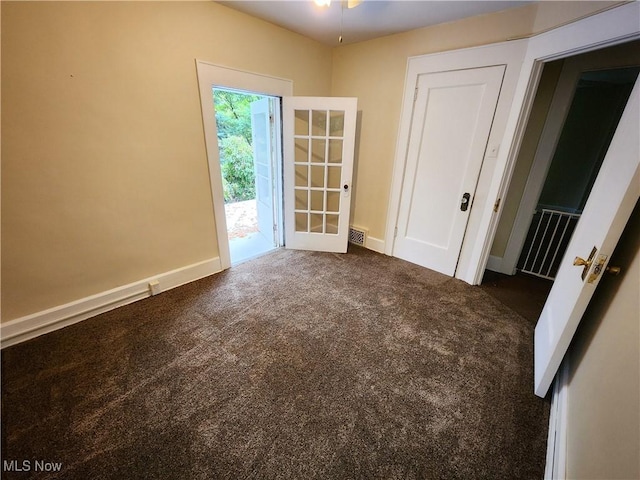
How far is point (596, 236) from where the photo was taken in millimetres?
1222

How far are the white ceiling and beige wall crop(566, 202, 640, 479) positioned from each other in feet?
6.35

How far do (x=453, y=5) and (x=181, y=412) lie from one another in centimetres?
328

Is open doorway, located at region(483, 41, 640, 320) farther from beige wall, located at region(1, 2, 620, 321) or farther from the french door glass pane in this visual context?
the french door glass pane

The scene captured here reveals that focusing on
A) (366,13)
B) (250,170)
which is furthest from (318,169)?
(250,170)

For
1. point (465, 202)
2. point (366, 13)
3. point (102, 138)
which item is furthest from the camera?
point (465, 202)

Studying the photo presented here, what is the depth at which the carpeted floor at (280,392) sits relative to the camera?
1.14m

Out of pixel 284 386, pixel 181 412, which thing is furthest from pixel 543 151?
pixel 181 412

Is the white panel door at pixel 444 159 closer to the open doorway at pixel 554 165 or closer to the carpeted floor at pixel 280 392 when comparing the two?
the open doorway at pixel 554 165

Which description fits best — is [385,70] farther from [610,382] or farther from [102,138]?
[610,382]

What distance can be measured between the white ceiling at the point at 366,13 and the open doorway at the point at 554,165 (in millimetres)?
902

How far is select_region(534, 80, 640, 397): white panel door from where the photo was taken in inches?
42.3

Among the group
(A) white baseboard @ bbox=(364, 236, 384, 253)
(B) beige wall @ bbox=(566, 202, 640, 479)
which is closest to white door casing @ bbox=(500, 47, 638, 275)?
(A) white baseboard @ bbox=(364, 236, 384, 253)

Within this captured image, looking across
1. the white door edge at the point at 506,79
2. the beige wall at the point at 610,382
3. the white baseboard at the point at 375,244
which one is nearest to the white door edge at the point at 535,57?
the white door edge at the point at 506,79

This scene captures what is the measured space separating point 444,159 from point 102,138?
2828 mm
